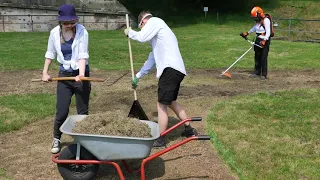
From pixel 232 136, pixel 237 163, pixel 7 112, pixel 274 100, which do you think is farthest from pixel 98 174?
pixel 274 100

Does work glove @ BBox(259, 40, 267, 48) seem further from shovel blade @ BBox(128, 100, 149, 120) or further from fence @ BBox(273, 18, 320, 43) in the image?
fence @ BBox(273, 18, 320, 43)

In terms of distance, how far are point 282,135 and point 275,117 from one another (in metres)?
0.95

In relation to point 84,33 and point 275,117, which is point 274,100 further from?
point 84,33

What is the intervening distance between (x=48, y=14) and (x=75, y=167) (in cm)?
2339

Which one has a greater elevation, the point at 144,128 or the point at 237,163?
the point at 144,128

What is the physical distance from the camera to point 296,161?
4.85 metres

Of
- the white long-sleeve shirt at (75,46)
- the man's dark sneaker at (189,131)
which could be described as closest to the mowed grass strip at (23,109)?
the white long-sleeve shirt at (75,46)

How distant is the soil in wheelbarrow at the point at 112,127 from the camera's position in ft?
13.5

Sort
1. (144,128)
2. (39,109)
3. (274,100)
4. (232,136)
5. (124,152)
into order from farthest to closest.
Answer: (274,100)
(39,109)
(232,136)
(144,128)
(124,152)

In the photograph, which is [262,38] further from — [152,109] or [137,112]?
[137,112]

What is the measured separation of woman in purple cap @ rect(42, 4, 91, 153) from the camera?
4608 mm

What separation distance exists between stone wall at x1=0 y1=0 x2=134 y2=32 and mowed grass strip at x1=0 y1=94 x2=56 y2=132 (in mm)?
18134

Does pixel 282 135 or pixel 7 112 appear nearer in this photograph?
pixel 282 135

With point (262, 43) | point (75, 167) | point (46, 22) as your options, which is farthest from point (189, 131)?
point (46, 22)
